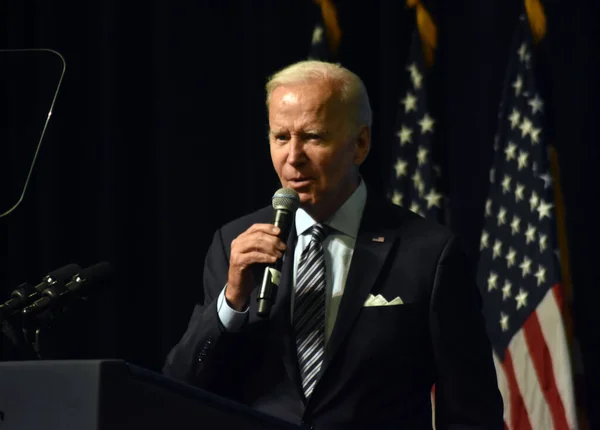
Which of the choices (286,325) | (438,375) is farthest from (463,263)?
(286,325)

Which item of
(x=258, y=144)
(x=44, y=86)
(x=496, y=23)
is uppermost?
(x=496, y=23)

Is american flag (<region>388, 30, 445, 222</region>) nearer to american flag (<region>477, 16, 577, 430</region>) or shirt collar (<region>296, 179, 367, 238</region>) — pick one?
american flag (<region>477, 16, 577, 430</region>)

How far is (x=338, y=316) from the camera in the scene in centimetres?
216

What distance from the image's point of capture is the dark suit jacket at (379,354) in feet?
6.93

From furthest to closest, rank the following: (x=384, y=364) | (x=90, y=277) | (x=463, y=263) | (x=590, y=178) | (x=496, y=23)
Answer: (x=496, y=23), (x=590, y=178), (x=463, y=263), (x=384, y=364), (x=90, y=277)

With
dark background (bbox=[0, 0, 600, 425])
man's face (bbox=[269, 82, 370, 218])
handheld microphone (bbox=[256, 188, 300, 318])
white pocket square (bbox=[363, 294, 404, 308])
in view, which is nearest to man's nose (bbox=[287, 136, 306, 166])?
man's face (bbox=[269, 82, 370, 218])

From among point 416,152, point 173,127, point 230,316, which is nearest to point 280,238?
point 230,316

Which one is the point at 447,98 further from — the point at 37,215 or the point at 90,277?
the point at 90,277

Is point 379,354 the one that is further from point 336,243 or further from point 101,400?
point 101,400

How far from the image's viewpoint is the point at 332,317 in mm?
2201

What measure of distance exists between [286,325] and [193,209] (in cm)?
241

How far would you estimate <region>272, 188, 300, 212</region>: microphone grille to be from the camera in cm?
203

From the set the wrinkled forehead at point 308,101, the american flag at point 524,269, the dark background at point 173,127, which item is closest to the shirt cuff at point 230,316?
the wrinkled forehead at point 308,101

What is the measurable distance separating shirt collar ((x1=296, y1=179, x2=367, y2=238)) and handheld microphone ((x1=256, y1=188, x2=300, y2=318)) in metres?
0.22
